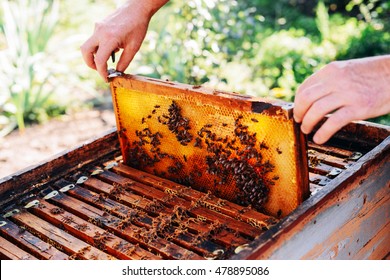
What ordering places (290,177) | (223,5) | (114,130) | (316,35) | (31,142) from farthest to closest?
(316,35), (223,5), (31,142), (114,130), (290,177)

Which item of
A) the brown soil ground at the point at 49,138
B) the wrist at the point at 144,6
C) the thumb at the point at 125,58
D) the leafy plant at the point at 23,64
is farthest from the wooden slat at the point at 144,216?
the leafy plant at the point at 23,64

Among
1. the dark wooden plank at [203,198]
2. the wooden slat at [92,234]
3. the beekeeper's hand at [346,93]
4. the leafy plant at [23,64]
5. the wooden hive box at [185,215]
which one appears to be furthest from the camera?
the leafy plant at [23,64]

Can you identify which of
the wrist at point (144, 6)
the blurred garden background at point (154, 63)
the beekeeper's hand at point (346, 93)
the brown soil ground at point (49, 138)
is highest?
the wrist at point (144, 6)

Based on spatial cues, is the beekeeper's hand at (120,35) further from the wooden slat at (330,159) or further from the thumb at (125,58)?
the wooden slat at (330,159)

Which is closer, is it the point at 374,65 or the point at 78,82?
the point at 374,65

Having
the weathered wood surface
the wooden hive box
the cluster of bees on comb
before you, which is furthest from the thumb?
the weathered wood surface

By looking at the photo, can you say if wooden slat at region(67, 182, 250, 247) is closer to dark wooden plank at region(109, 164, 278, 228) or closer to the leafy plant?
dark wooden plank at region(109, 164, 278, 228)

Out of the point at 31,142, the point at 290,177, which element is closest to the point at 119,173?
the point at 290,177

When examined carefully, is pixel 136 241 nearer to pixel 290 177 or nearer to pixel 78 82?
pixel 290 177
